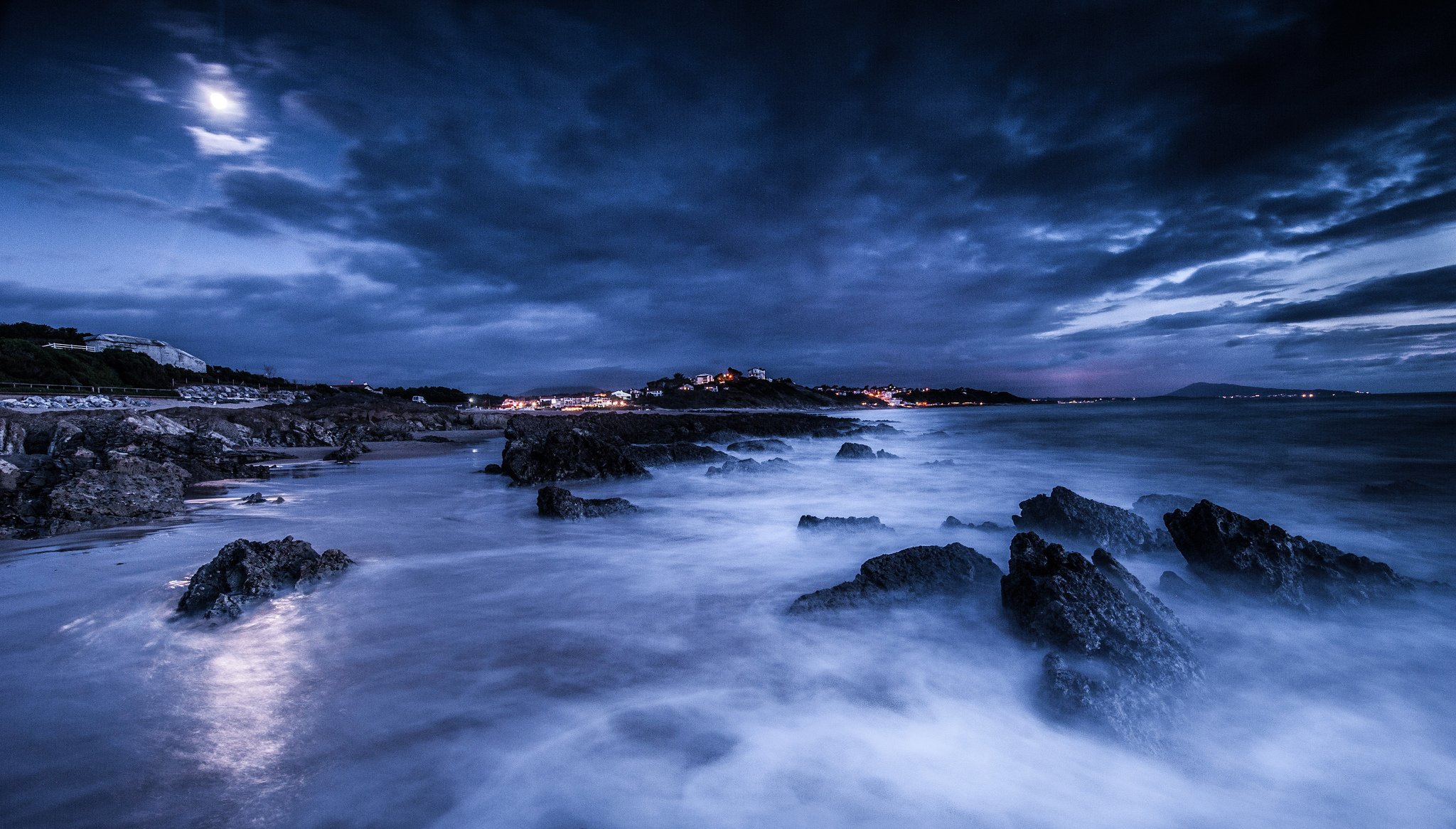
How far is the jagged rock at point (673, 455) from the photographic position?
15.9 meters

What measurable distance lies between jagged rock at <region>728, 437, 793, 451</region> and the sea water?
46.2ft

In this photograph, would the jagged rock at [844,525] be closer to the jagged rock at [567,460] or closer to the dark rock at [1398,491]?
the jagged rock at [567,460]

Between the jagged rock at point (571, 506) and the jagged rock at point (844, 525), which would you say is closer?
the jagged rock at point (844, 525)

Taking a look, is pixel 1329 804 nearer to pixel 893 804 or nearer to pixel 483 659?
pixel 893 804

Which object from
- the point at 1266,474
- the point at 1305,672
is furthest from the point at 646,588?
the point at 1266,474

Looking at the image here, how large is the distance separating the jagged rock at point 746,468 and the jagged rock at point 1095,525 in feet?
26.0

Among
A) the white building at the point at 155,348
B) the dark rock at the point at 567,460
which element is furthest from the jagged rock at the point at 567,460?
the white building at the point at 155,348

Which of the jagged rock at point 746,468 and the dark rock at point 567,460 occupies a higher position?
the dark rock at point 567,460

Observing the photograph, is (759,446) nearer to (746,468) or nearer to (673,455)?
(673,455)

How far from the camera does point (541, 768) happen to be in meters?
Result: 2.99

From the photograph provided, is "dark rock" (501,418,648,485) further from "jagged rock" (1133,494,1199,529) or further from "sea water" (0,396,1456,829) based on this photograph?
"jagged rock" (1133,494,1199,529)

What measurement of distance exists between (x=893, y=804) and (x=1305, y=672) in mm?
3946

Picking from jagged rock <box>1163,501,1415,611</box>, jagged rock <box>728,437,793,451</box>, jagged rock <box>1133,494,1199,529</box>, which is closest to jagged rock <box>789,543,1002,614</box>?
jagged rock <box>1163,501,1415,611</box>

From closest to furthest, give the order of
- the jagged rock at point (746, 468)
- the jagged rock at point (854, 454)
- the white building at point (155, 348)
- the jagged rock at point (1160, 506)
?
the jagged rock at point (1160, 506) < the jagged rock at point (746, 468) < the jagged rock at point (854, 454) < the white building at point (155, 348)
